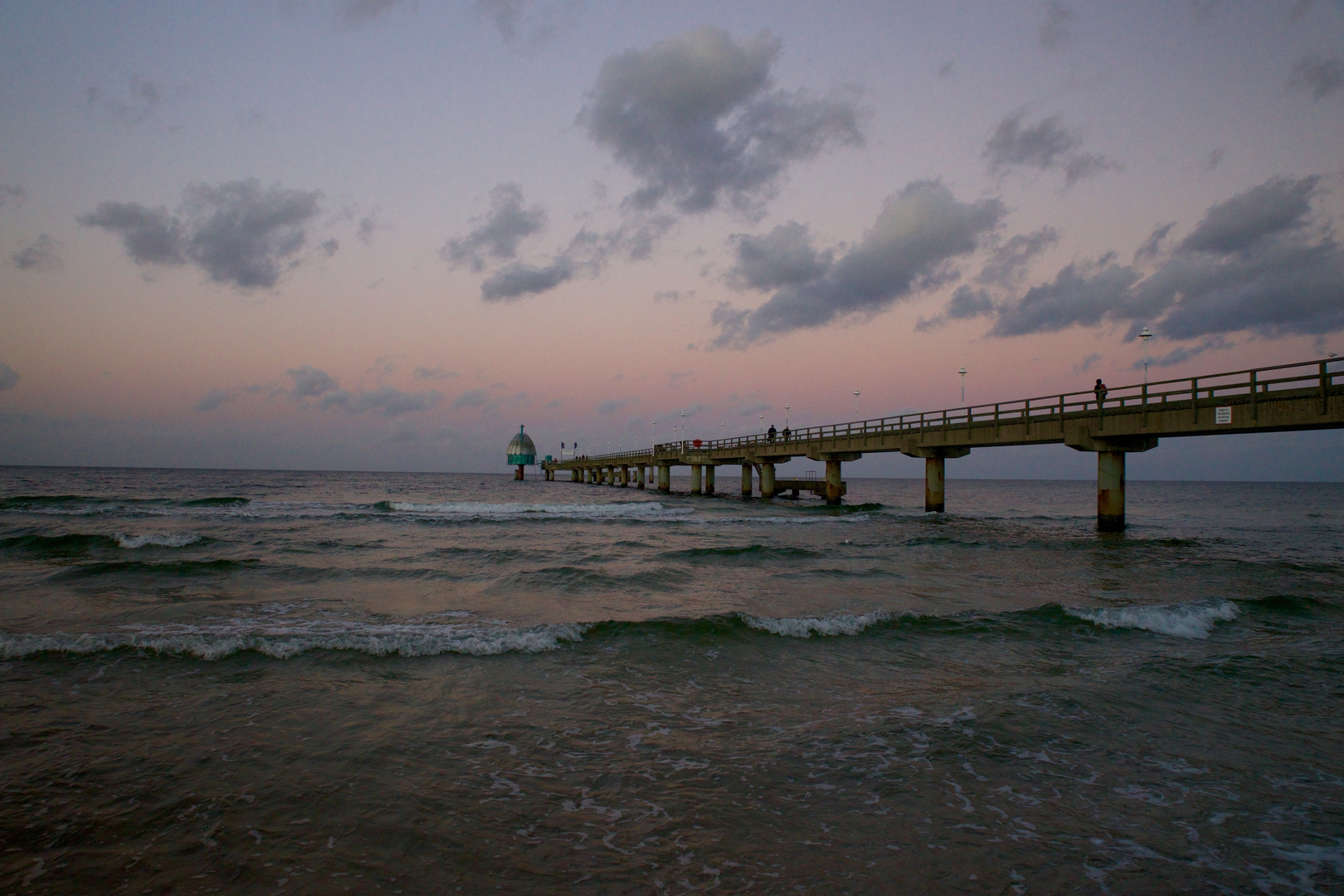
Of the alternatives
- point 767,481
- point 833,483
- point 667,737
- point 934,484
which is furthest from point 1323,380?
point 767,481

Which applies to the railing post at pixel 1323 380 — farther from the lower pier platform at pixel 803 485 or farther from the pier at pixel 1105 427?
the lower pier platform at pixel 803 485

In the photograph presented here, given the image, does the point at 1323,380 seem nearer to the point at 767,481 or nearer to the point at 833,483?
the point at 833,483

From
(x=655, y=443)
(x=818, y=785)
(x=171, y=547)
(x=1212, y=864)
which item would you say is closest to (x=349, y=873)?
(x=818, y=785)

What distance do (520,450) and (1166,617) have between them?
108 m

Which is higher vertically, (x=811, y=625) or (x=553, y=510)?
(x=811, y=625)

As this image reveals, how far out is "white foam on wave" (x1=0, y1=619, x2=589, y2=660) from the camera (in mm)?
8078

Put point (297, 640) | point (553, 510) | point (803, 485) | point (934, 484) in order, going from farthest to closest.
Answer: point (803, 485)
point (553, 510)
point (934, 484)
point (297, 640)

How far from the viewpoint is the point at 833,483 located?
45.8 m

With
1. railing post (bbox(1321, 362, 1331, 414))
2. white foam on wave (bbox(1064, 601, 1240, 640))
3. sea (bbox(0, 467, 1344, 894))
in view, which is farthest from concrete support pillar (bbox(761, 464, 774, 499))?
white foam on wave (bbox(1064, 601, 1240, 640))

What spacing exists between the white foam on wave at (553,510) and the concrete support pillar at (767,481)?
12228 mm

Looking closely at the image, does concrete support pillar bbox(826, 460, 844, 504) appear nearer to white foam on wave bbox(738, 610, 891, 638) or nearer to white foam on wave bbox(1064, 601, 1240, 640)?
white foam on wave bbox(1064, 601, 1240, 640)

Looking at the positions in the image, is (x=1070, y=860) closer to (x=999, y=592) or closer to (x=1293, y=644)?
(x=1293, y=644)

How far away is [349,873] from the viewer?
11.8ft

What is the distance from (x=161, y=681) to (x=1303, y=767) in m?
11.1
